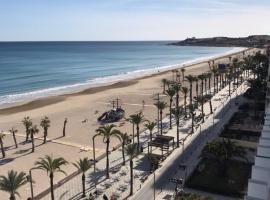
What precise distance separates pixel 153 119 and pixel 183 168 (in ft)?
89.9

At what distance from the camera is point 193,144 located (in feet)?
175

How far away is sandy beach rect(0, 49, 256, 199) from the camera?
163 ft

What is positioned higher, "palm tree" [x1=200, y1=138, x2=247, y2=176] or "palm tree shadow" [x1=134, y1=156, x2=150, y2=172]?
"palm tree" [x1=200, y1=138, x2=247, y2=176]

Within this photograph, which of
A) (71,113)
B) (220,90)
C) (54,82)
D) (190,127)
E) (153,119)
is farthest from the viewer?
(54,82)

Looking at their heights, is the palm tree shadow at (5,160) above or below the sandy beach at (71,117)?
below

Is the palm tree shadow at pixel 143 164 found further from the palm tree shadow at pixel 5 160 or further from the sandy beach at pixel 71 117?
the palm tree shadow at pixel 5 160

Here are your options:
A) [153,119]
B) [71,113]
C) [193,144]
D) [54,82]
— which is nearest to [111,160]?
[193,144]

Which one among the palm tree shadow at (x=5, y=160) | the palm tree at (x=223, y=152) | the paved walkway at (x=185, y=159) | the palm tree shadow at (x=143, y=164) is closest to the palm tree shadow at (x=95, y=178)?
the palm tree shadow at (x=143, y=164)

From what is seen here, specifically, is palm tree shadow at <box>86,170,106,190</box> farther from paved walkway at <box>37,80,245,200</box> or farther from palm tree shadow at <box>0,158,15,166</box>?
palm tree shadow at <box>0,158,15,166</box>

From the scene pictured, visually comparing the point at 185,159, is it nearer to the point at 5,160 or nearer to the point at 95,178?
the point at 95,178

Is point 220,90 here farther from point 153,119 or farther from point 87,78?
point 87,78

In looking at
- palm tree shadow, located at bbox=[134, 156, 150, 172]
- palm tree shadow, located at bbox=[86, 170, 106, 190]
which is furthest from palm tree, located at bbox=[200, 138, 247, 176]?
palm tree shadow, located at bbox=[86, 170, 106, 190]

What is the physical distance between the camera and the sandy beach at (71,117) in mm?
49722

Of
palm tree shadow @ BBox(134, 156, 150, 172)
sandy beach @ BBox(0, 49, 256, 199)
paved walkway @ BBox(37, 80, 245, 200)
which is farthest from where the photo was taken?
sandy beach @ BBox(0, 49, 256, 199)
